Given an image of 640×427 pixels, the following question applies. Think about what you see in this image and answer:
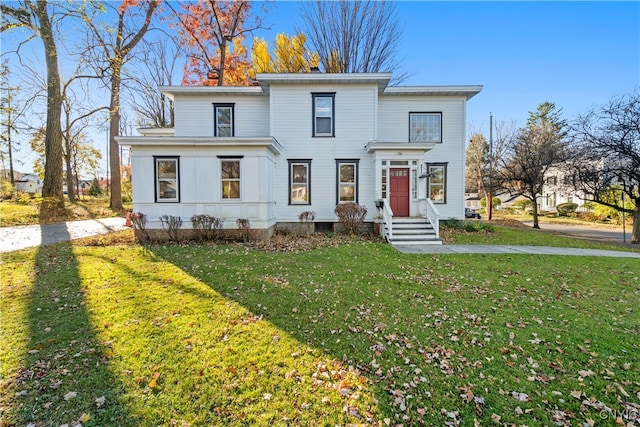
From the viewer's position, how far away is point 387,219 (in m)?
11.5

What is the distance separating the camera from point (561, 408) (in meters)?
2.84

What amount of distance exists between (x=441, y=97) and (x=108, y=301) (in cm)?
1509

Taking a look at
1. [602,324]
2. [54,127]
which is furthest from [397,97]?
[54,127]

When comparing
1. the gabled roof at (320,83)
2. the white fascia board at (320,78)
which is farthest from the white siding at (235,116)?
the white fascia board at (320,78)

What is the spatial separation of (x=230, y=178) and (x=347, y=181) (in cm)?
524

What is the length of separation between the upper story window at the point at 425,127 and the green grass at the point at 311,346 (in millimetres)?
8898

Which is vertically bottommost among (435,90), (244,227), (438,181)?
(244,227)

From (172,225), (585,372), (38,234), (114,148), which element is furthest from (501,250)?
(114,148)

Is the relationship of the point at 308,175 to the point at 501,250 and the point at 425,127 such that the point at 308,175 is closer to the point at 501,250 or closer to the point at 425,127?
the point at 425,127

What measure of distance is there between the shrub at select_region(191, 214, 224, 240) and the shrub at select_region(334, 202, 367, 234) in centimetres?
510

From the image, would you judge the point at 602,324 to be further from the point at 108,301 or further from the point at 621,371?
the point at 108,301

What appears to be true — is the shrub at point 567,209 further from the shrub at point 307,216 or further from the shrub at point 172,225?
the shrub at point 172,225

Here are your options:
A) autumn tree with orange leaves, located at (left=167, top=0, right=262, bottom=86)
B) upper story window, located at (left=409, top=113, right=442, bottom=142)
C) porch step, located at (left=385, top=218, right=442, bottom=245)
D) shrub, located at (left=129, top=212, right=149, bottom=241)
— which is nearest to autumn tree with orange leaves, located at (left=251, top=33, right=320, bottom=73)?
autumn tree with orange leaves, located at (left=167, top=0, right=262, bottom=86)

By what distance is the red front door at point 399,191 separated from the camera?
13102 millimetres
